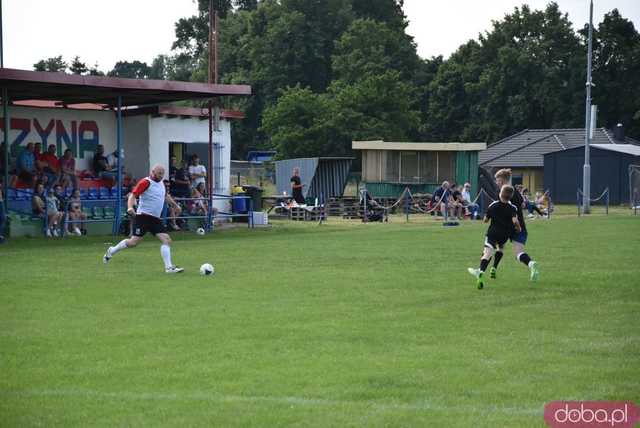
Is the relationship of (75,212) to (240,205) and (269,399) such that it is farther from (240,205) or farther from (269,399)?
(269,399)

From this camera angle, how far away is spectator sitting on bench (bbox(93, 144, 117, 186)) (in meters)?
29.7

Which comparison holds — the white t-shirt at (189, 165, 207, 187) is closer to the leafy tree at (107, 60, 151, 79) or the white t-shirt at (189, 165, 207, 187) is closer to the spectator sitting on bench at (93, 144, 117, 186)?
the spectator sitting on bench at (93, 144, 117, 186)

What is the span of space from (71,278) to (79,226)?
1150 centimetres

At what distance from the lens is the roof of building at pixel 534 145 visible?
6275cm

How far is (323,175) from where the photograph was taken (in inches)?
1634

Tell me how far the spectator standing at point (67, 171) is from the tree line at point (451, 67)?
38481 mm

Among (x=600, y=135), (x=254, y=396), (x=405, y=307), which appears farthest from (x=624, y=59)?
(x=254, y=396)

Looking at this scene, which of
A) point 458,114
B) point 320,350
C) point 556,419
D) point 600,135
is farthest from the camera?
point 458,114

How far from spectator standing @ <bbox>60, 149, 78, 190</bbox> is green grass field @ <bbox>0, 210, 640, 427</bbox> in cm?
798

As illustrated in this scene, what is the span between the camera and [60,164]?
27.6 meters

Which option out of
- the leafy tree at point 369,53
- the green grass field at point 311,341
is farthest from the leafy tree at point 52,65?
the green grass field at point 311,341

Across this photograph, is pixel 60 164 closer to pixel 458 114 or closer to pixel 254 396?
pixel 254 396

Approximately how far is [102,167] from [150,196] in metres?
13.3

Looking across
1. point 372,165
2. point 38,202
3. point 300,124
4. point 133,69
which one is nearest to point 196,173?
point 38,202
